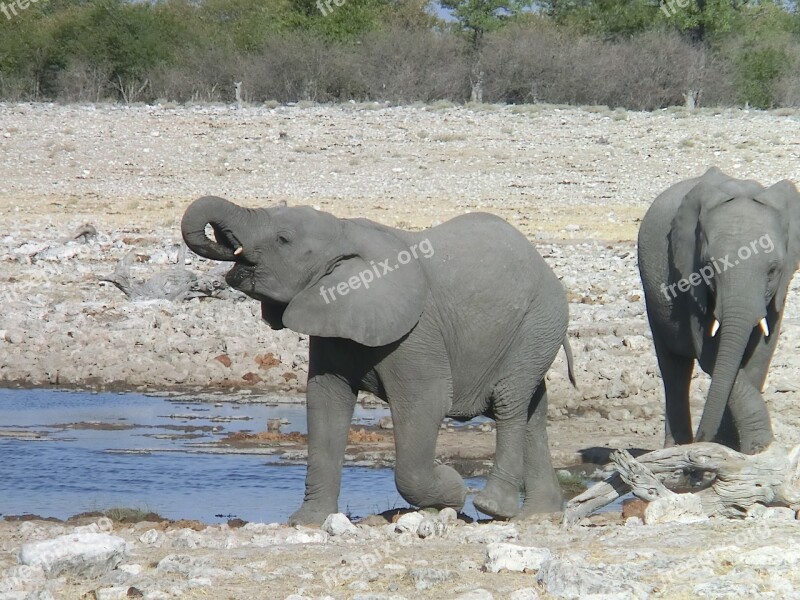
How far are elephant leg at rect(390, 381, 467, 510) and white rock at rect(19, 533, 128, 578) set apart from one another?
200cm

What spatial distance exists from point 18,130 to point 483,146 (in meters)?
9.25

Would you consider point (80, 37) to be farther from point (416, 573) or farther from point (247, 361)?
point (416, 573)

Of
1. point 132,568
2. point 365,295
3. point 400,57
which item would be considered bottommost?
point 132,568

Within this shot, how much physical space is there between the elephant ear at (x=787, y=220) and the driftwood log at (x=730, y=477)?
1910mm

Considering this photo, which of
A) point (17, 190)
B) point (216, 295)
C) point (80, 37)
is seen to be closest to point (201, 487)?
point (216, 295)

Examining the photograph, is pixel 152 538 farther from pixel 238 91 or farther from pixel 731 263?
pixel 238 91

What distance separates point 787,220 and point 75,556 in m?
4.65

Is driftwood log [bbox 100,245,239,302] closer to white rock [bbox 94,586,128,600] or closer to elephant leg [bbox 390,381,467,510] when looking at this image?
elephant leg [bbox 390,381,467,510]

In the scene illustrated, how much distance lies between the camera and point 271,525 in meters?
6.95

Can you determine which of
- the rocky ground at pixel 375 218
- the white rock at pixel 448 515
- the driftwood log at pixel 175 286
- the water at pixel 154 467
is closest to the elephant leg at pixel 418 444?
the white rock at pixel 448 515

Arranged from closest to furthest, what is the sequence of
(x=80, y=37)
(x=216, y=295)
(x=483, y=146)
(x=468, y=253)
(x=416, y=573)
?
(x=416, y=573)
(x=468, y=253)
(x=216, y=295)
(x=483, y=146)
(x=80, y=37)

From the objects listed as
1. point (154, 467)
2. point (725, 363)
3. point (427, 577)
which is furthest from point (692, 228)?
point (427, 577)

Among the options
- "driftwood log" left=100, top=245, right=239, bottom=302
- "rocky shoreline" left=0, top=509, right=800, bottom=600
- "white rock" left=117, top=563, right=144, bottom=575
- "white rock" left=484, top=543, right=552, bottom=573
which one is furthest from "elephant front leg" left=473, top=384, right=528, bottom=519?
"driftwood log" left=100, top=245, right=239, bottom=302

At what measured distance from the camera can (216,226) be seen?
661 centimetres
